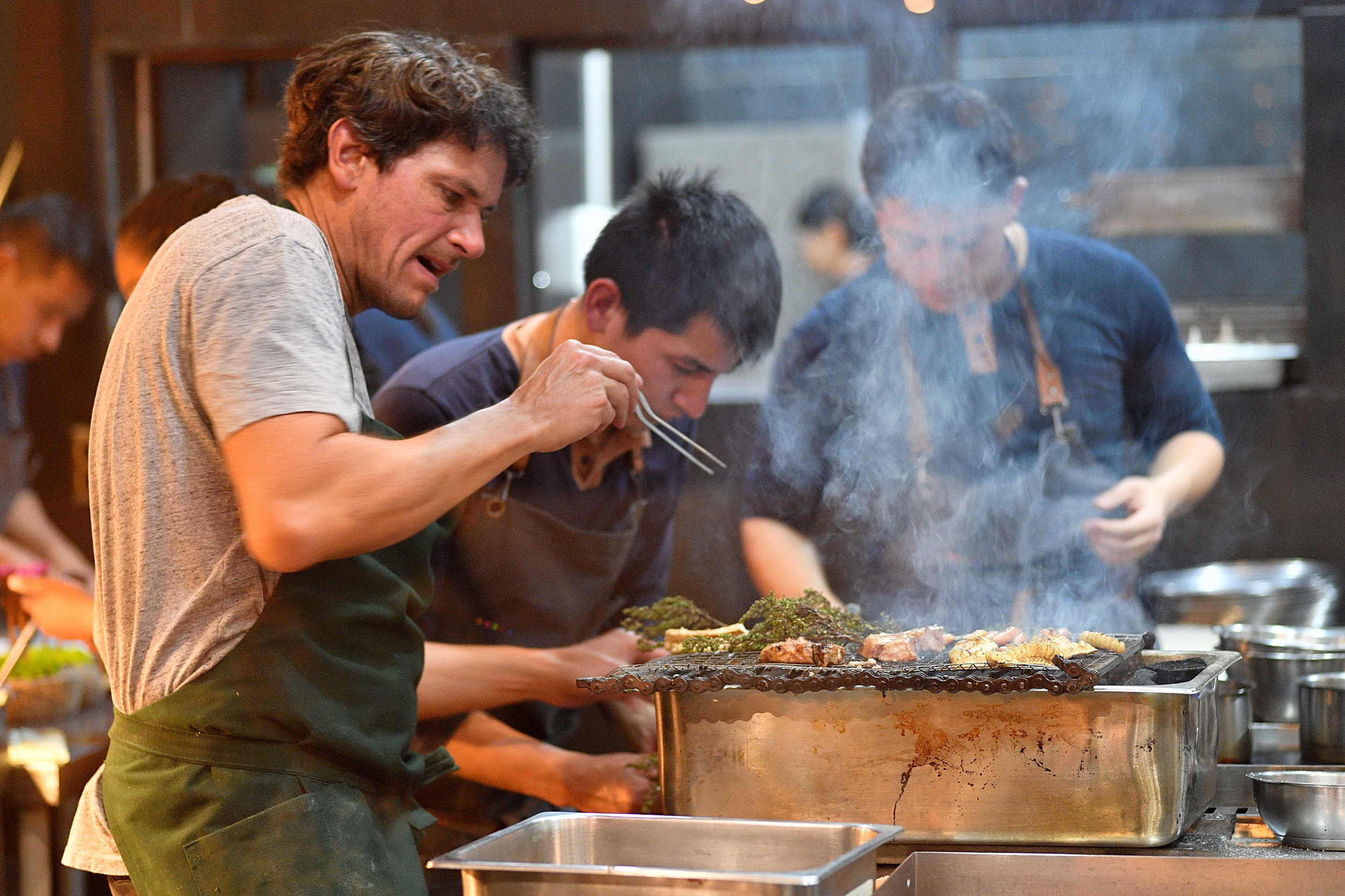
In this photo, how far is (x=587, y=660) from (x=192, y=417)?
1.05m

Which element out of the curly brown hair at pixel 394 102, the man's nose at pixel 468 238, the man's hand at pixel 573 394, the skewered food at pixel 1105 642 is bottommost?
the skewered food at pixel 1105 642

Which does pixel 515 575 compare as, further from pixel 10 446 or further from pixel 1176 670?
pixel 10 446

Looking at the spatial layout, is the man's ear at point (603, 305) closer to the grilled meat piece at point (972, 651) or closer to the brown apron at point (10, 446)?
the grilled meat piece at point (972, 651)

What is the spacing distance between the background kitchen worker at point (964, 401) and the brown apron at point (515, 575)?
1.68 ft

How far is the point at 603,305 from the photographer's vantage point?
273 cm

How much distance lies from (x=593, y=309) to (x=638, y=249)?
0.15m

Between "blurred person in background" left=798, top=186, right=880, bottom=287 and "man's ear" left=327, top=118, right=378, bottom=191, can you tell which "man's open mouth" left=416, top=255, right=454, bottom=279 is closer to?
"man's ear" left=327, top=118, right=378, bottom=191

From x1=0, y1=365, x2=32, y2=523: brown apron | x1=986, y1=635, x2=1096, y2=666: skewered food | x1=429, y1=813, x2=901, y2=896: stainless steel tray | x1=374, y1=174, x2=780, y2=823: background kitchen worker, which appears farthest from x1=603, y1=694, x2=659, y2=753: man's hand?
x1=0, y1=365, x2=32, y2=523: brown apron

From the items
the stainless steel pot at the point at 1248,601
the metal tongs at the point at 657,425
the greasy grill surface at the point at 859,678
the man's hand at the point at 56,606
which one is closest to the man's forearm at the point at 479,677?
the metal tongs at the point at 657,425

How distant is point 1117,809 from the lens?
187 centimetres

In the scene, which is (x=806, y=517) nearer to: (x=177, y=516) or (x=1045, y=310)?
(x=1045, y=310)

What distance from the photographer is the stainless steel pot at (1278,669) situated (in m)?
2.71

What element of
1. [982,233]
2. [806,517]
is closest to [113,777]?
[806,517]

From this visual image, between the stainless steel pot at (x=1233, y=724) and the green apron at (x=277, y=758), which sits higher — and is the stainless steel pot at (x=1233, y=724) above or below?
below
